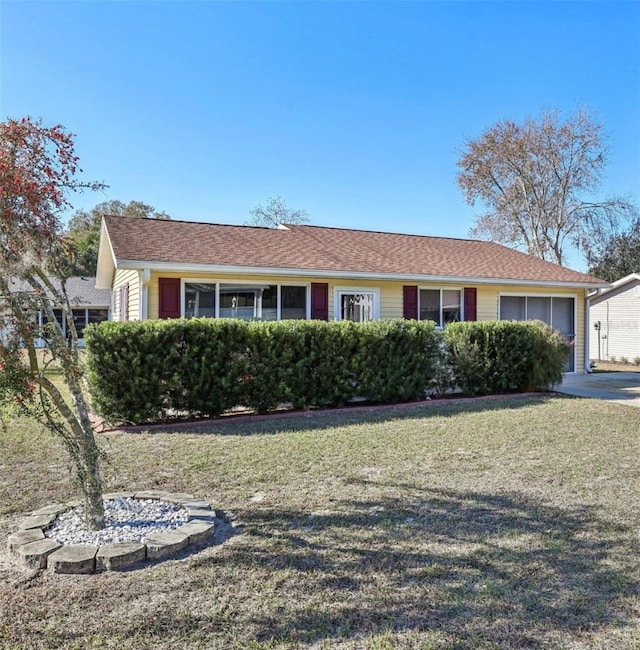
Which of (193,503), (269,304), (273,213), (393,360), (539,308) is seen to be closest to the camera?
(193,503)

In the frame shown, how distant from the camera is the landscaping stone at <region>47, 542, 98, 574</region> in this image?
294 cm

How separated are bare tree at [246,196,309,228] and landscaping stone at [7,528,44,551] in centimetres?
3406

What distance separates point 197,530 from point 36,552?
979 mm

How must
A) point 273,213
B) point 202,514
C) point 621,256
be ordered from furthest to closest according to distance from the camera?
1. point 273,213
2. point 621,256
3. point 202,514

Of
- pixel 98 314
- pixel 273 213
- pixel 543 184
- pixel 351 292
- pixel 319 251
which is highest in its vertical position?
pixel 273 213

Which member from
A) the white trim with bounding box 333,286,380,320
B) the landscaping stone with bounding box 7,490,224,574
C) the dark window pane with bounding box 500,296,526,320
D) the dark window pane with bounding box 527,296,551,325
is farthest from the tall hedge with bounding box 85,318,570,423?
the landscaping stone with bounding box 7,490,224,574

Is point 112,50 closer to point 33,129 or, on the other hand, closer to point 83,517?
point 33,129

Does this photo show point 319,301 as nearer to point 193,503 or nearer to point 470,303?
point 470,303

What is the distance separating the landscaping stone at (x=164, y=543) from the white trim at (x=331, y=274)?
7032mm

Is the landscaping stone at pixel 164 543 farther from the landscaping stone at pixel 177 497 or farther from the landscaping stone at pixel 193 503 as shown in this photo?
the landscaping stone at pixel 177 497

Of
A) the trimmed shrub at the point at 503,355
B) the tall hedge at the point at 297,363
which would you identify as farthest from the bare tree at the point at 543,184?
the tall hedge at the point at 297,363

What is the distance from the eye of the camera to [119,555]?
3023 millimetres

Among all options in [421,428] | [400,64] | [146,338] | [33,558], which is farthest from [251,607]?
[400,64]

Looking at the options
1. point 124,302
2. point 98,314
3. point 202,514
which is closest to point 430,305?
point 124,302
